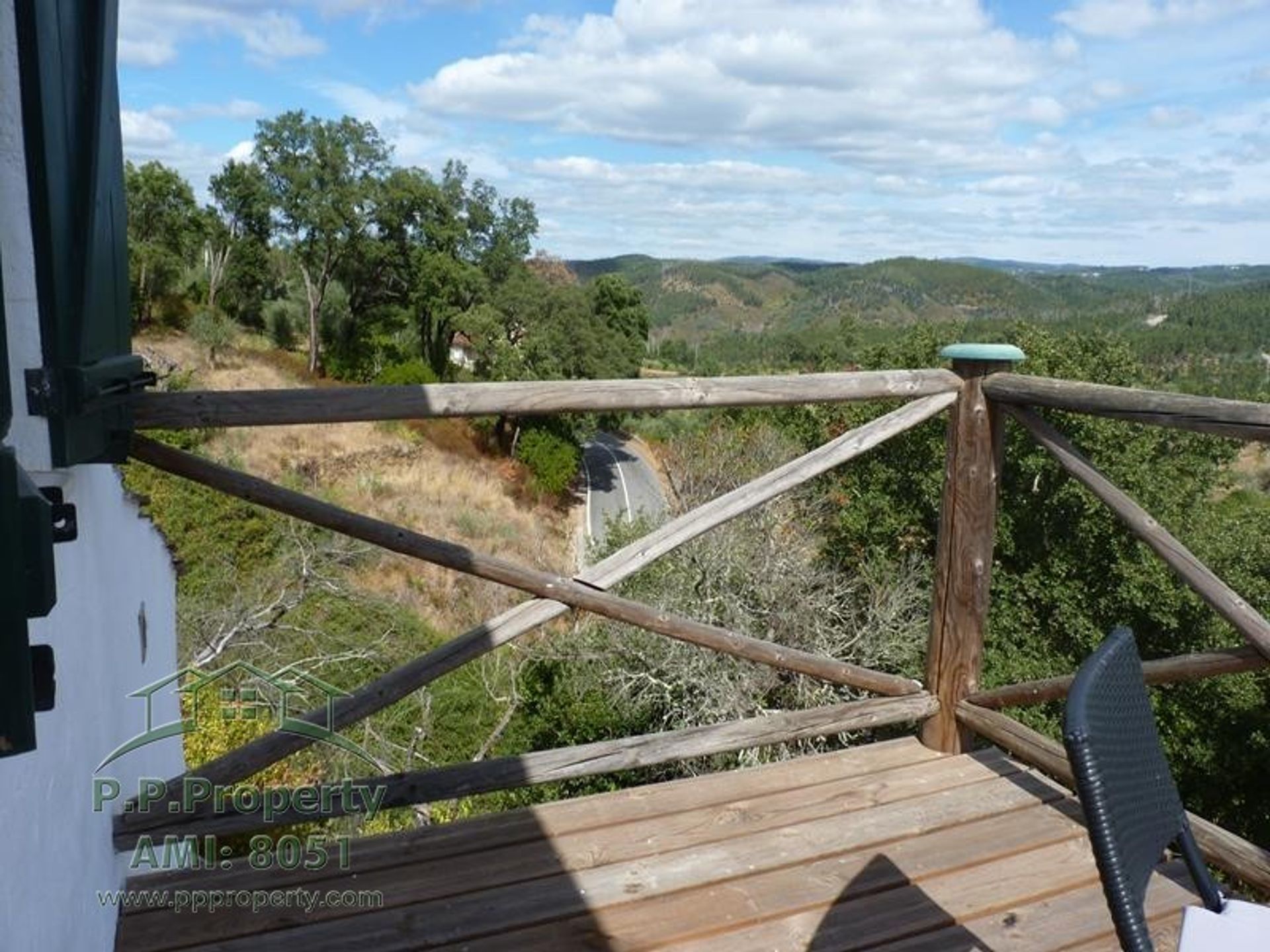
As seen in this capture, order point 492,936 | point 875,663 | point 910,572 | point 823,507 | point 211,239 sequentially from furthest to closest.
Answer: point 211,239
point 823,507
point 910,572
point 875,663
point 492,936

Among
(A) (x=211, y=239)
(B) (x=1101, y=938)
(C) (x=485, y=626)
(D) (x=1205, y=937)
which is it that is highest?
(A) (x=211, y=239)

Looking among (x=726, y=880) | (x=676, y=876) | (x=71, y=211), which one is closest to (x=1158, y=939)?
(x=726, y=880)

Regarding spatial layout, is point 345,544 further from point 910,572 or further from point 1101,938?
point 1101,938

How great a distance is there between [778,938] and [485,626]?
85 cm

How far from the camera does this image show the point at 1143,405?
203cm

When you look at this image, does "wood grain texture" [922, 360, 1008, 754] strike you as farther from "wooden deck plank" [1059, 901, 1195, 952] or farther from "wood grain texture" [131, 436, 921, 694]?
"wooden deck plank" [1059, 901, 1195, 952]

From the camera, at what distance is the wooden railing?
1.84 meters

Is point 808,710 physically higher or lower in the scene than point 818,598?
higher

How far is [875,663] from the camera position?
1086 centimetres

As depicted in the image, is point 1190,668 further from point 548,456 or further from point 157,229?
point 157,229

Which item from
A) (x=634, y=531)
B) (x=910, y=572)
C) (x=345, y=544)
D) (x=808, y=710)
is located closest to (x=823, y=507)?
(x=910, y=572)

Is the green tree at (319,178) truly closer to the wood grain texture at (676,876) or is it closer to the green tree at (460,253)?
the green tree at (460,253)

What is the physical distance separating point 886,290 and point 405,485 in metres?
56.8

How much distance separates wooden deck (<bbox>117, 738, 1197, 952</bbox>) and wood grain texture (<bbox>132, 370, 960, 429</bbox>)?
3.16 ft
